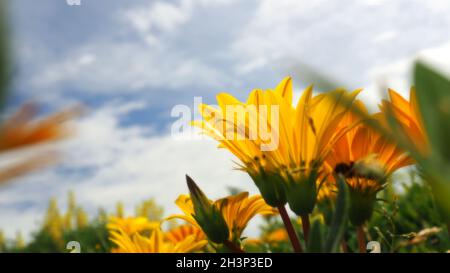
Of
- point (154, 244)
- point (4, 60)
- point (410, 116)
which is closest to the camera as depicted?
point (4, 60)

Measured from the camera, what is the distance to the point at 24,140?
0.52 ft

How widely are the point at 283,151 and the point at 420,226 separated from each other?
4.10 ft

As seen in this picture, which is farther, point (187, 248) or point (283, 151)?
point (187, 248)

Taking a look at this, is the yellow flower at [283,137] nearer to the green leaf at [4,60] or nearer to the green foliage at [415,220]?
the green leaf at [4,60]

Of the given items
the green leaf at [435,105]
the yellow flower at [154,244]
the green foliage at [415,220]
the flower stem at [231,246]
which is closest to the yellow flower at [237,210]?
the flower stem at [231,246]

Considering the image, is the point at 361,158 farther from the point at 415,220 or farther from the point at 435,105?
the point at 415,220

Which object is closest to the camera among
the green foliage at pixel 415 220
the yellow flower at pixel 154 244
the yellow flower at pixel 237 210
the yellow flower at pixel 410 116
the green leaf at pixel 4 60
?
the green leaf at pixel 4 60

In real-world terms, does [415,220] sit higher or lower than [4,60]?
higher

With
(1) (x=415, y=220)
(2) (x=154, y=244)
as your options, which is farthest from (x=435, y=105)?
(1) (x=415, y=220)
